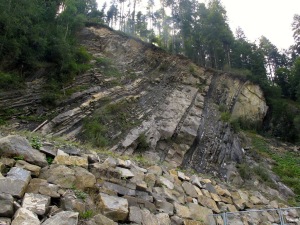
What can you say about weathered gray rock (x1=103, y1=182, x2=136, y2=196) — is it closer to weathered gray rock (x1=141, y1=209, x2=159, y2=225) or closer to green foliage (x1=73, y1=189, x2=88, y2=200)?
weathered gray rock (x1=141, y1=209, x2=159, y2=225)

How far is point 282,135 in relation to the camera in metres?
21.8

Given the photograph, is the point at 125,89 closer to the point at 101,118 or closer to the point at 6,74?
the point at 101,118

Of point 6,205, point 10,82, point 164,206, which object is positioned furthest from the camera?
point 10,82

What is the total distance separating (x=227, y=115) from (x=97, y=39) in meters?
10.7

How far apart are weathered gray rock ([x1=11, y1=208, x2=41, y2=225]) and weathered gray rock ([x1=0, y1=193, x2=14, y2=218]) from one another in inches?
4.1

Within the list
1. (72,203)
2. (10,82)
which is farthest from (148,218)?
(10,82)

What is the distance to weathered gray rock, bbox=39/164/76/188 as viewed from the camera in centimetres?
488

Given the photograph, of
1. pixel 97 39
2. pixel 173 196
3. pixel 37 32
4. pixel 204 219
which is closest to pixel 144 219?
pixel 173 196

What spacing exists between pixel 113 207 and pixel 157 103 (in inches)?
448

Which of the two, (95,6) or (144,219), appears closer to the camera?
(144,219)

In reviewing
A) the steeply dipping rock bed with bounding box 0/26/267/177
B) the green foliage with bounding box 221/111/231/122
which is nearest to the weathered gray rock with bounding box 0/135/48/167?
the steeply dipping rock bed with bounding box 0/26/267/177

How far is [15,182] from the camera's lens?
4238mm

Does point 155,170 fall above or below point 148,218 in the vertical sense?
above

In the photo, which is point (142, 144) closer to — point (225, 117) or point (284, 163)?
point (225, 117)
